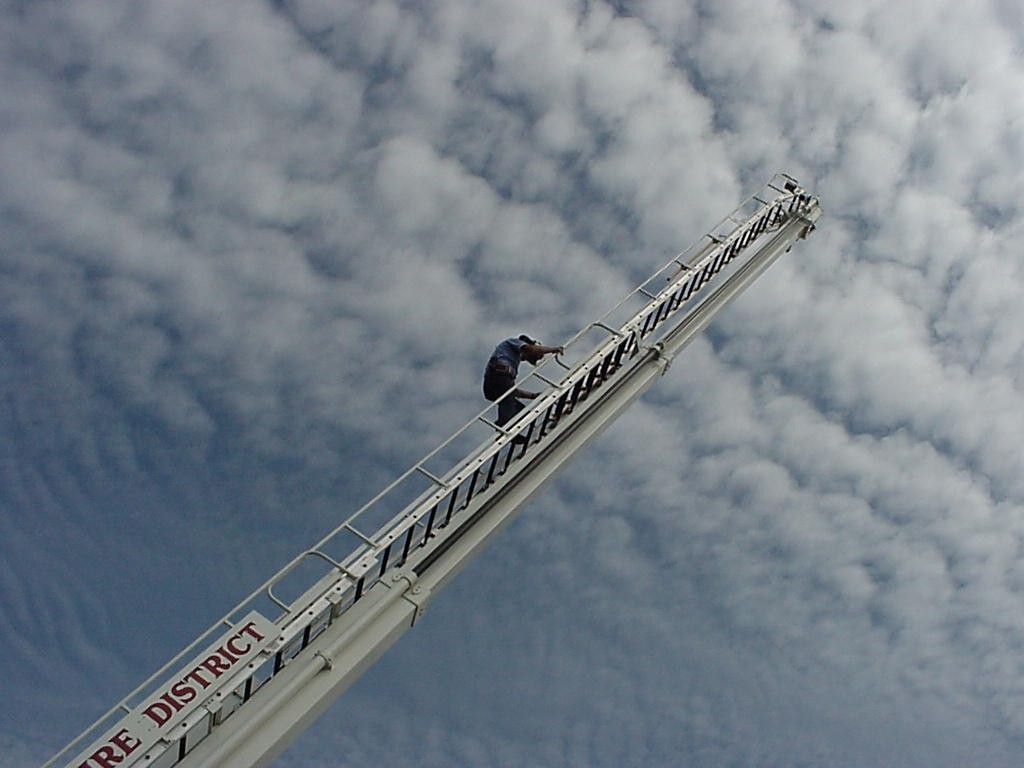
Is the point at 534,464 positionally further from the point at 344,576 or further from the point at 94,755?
the point at 94,755

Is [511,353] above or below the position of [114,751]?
above

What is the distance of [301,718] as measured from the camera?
843 cm

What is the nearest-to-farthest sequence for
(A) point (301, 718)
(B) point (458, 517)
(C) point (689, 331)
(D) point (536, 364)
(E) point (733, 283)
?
(A) point (301, 718), (B) point (458, 517), (D) point (536, 364), (C) point (689, 331), (E) point (733, 283)

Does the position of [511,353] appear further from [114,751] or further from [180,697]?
[114,751]

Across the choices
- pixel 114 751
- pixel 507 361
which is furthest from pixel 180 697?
pixel 507 361

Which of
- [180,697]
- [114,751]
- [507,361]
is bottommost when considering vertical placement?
[114,751]

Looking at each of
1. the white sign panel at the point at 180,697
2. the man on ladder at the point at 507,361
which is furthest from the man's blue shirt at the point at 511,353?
the white sign panel at the point at 180,697

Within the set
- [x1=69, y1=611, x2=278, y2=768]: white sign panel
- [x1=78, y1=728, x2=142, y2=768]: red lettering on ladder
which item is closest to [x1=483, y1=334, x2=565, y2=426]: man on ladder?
[x1=69, y1=611, x2=278, y2=768]: white sign panel

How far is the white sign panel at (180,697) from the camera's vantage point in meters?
7.65

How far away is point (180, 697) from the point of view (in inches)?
316

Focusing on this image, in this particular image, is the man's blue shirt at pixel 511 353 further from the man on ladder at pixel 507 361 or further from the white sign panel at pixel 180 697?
the white sign panel at pixel 180 697

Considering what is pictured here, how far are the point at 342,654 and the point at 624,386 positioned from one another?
6.00m

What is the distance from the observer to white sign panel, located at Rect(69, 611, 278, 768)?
7648 mm

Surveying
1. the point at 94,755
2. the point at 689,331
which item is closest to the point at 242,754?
the point at 94,755
